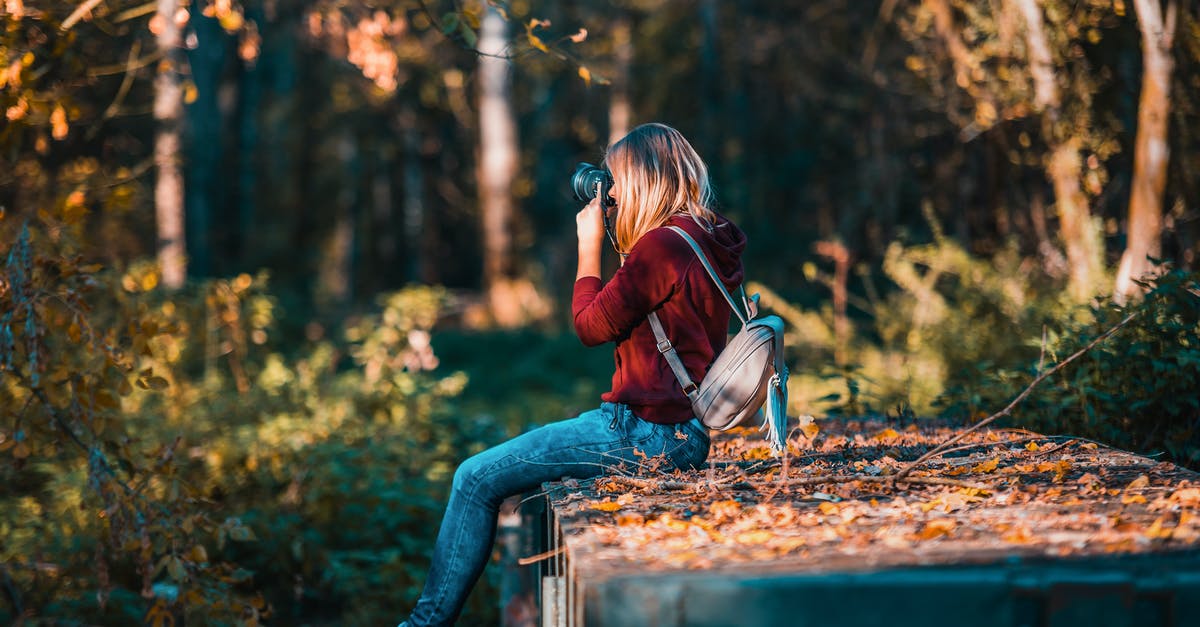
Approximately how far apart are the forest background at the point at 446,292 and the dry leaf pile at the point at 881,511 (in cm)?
95

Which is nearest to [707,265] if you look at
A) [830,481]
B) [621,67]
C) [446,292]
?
[830,481]

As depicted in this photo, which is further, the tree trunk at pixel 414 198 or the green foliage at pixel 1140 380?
the tree trunk at pixel 414 198

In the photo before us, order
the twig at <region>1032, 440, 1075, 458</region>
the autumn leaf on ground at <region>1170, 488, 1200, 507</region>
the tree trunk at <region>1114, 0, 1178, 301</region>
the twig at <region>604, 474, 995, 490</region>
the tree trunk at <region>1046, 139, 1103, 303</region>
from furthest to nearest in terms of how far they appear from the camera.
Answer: the tree trunk at <region>1046, 139, 1103, 303</region>, the tree trunk at <region>1114, 0, 1178, 301</region>, the twig at <region>1032, 440, 1075, 458</region>, the twig at <region>604, 474, 995, 490</region>, the autumn leaf on ground at <region>1170, 488, 1200, 507</region>

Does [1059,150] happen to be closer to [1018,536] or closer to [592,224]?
[592,224]

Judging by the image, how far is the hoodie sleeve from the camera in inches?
151

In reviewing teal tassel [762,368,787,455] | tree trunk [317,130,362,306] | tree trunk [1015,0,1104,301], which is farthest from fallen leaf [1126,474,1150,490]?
tree trunk [317,130,362,306]

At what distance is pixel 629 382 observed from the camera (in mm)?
4023

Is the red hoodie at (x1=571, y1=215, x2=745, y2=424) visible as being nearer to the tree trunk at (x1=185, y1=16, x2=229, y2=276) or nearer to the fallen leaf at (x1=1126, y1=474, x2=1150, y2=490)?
the fallen leaf at (x1=1126, y1=474, x2=1150, y2=490)

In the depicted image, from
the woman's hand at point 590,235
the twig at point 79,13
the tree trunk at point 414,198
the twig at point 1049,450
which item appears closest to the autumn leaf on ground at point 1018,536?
the twig at point 1049,450

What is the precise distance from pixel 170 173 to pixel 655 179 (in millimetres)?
9576

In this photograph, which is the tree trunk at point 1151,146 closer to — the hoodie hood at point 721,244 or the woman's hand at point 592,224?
the hoodie hood at point 721,244

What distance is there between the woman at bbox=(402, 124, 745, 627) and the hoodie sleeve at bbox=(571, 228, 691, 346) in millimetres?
45

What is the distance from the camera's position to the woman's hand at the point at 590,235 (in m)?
3.98

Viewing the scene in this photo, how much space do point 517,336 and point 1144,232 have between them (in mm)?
10312
